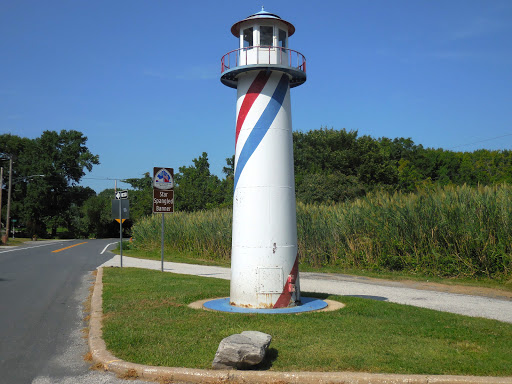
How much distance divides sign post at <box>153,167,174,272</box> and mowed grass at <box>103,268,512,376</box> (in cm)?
629

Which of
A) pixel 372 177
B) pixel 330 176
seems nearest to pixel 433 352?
pixel 330 176

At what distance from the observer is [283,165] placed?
406 inches

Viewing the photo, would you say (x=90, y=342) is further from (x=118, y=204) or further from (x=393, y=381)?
(x=118, y=204)

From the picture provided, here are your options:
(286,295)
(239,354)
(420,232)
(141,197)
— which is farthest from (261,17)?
(141,197)

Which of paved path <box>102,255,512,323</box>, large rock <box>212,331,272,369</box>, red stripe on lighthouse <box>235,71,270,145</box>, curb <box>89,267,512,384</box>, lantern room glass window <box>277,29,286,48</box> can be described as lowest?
paved path <box>102,255,512,323</box>

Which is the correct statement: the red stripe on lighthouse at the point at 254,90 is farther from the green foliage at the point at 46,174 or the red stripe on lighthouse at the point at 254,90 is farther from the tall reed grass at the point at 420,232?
the green foliage at the point at 46,174

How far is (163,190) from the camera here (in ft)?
55.7

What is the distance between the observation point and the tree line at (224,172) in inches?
1912

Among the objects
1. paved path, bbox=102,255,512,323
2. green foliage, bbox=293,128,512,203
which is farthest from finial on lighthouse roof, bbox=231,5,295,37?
green foliage, bbox=293,128,512,203

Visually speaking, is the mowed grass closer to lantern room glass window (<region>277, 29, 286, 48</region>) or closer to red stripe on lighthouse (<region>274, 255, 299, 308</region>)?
red stripe on lighthouse (<region>274, 255, 299, 308</region>)

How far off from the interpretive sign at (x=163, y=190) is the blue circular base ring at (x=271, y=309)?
6.59 meters

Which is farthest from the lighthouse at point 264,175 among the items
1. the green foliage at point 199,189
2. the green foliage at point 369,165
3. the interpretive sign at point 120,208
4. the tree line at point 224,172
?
the green foliage at point 199,189

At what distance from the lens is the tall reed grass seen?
1559cm

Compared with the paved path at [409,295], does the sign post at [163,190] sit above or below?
above
